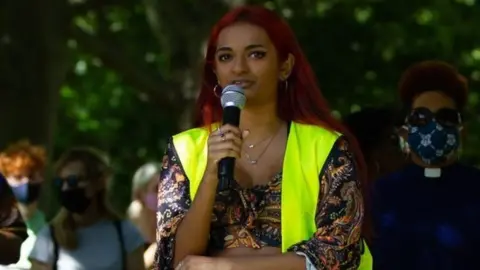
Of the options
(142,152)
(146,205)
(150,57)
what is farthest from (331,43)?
(146,205)

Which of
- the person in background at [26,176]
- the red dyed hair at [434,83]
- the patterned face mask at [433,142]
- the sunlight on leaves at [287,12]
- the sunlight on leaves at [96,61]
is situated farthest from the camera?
the sunlight on leaves at [96,61]

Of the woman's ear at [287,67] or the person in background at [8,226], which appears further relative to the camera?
the person in background at [8,226]

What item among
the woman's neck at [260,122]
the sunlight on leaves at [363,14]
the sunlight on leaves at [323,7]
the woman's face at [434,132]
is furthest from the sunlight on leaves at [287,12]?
the woman's neck at [260,122]

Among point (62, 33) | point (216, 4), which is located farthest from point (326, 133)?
point (216, 4)

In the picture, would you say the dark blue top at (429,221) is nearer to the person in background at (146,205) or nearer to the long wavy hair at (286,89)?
the long wavy hair at (286,89)

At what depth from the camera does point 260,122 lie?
473 centimetres

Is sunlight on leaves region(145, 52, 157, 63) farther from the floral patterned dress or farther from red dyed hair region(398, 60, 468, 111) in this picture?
the floral patterned dress

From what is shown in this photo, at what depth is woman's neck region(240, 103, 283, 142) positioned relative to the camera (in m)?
4.71

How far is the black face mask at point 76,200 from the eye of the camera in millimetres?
7977

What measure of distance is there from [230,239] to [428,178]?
204 centimetres

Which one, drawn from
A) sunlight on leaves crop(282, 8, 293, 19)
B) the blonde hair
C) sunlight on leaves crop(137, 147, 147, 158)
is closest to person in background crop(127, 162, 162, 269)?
the blonde hair

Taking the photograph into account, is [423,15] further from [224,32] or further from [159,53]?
[224,32]

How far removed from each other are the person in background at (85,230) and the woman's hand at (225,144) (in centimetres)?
340

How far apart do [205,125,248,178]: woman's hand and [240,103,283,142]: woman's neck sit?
0.35 m
